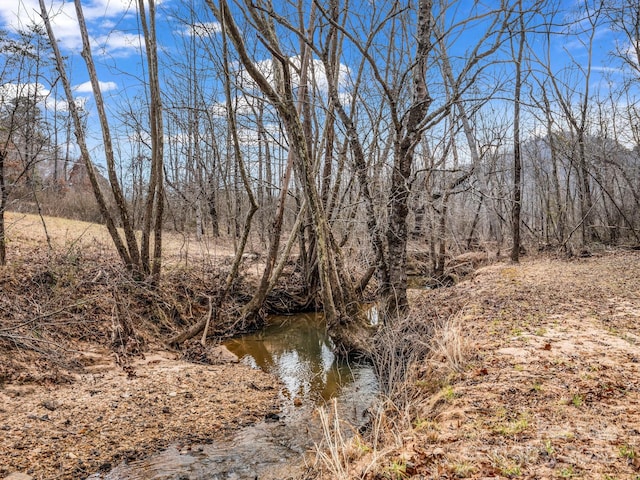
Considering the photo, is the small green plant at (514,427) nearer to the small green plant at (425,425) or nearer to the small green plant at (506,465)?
the small green plant at (506,465)

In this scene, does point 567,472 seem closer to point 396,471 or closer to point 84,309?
point 396,471

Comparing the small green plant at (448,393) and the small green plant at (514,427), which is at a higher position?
the small green plant at (514,427)

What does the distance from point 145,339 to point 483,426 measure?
5873 millimetres

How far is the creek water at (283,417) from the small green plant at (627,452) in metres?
1.85

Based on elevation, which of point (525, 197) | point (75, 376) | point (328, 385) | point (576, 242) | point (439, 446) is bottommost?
point (328, 385)

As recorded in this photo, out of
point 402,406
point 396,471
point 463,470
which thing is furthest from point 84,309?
point 463,470

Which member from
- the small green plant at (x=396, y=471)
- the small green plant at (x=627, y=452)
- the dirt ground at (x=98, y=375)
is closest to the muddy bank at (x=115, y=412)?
the dirt ground at (x=98, y=375)

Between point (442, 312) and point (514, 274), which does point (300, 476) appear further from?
point (514, 274)

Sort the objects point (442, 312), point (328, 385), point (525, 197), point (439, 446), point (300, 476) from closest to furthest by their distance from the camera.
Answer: point (439, 446)
point (300, 476)
point (328, 385)
point (442, 312)
point (525, 197)

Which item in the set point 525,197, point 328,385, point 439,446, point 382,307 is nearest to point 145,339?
point 328,385

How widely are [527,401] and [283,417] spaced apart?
287 cm

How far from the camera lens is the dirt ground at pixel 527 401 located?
257cm

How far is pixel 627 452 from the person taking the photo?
8.21 ft

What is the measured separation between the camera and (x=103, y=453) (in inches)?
158
